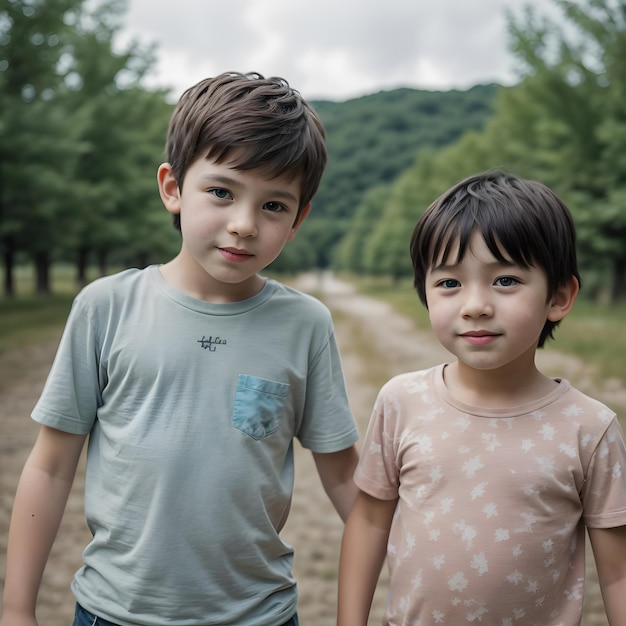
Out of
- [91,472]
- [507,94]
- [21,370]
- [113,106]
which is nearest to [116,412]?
[91,472]

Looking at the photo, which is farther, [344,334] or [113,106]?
[113,106]

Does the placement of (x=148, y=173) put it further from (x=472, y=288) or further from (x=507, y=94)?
(x=472, y=288)

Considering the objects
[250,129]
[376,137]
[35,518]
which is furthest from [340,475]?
[376,137]

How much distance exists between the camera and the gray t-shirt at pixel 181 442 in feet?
4.94

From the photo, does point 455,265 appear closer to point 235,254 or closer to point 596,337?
point 235,254

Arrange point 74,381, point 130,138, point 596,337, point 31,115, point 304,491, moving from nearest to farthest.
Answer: point 74,381 < point 304,491 < point 596,337 < point 31,115 < point 130,138

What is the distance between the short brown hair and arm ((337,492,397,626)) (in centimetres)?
67

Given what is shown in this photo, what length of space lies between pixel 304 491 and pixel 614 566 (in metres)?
3.34

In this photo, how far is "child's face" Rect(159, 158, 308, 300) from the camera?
1491 millimetres

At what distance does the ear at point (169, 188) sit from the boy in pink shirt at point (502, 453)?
0.55 meters

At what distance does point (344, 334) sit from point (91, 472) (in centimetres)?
1129

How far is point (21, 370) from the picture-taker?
8109 mm

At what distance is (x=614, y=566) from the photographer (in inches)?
55.9

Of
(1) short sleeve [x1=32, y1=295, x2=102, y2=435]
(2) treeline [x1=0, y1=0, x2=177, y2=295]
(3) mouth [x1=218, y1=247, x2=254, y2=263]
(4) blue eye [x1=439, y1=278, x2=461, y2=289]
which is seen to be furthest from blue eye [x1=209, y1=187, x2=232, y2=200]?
(2) treeline [x1=0, y1=0, x2=177, y2=295]
